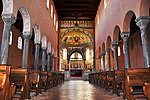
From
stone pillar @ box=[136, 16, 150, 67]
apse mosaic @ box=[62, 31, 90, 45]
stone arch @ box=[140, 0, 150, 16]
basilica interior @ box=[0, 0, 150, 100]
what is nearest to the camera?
basilica interior @ box=[0, 0, 150, 100]

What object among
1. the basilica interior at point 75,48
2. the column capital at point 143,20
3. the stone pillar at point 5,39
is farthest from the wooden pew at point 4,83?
the column capital at point 143,20

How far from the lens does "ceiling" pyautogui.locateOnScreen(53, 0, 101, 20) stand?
71.6ft

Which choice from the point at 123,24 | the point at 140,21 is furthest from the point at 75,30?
the point at 140,21

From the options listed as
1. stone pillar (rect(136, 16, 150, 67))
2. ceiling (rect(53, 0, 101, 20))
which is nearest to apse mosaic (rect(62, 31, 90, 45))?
ceiling (rect(53, 0, 101, 20))

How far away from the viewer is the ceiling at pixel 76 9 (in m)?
21.8

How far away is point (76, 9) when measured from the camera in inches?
933

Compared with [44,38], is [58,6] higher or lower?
higher

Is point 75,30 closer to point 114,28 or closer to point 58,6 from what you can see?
point 58,6

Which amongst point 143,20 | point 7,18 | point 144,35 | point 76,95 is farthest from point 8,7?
point 144,35

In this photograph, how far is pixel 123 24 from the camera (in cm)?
1136

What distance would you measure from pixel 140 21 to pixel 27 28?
24.2 ft

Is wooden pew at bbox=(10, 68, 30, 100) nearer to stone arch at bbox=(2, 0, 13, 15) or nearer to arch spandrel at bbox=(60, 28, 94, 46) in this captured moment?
stone arch at bbox=(2, 0, 13, 15)

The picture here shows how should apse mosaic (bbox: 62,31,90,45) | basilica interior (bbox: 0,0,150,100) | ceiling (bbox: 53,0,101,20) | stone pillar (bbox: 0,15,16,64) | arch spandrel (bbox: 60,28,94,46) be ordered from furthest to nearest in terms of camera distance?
apse mosaic (bbox: 62,31,90,45) → arch spandrel (bbox: 60,28,94,46) → ceiling (bbox: 53,0,101,20) → stone pillar (bbox: 0,15,16,64) → basilica interior (bbox: 0,0,150,100)

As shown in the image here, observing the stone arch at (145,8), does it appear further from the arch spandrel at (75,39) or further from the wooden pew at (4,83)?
the arch spandrel at (75,39)
